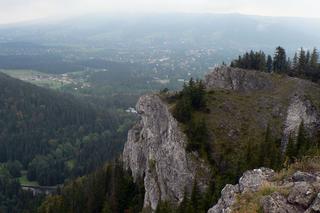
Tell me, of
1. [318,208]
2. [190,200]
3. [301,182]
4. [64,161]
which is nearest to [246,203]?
[301,182]

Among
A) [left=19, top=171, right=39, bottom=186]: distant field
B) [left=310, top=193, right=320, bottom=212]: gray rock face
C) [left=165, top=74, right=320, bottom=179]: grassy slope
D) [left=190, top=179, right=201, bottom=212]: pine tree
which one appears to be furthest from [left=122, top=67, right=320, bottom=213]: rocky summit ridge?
[left=19, top=171, right=39, bottom=186]: distant field

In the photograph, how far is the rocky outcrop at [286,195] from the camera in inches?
822

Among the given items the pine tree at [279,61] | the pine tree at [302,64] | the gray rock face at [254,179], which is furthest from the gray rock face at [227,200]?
the pine tree at [279,61]

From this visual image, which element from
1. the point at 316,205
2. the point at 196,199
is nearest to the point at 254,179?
the point at 316,205

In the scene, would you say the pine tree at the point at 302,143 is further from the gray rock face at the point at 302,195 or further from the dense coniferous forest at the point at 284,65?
the dense coniferous forest at the point at 284,65

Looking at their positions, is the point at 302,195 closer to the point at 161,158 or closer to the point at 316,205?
the point at 316,205

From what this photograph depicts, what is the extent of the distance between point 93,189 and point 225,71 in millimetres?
33637

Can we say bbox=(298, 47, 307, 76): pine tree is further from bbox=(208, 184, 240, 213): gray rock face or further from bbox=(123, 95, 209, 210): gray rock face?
bbox=(208, 184, 240, 213): gray rock face

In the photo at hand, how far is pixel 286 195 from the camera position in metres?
21.9

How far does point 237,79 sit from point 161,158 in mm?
21140

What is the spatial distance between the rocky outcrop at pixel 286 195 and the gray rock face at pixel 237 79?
145 ft

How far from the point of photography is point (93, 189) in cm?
8125

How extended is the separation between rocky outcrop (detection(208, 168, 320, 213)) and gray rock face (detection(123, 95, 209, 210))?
25022mm

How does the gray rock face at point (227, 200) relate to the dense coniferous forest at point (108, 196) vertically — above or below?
above
